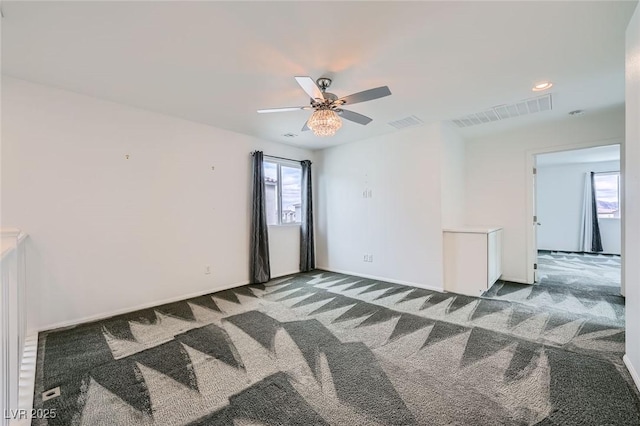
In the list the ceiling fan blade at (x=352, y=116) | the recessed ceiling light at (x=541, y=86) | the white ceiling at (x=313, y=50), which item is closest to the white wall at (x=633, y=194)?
the white ceiling at (x=313, y=50)

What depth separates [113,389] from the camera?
1.84 metres

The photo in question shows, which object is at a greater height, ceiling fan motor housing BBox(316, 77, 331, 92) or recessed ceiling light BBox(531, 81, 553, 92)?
recessed ceiling light BBox(531, 81, 553, 92)

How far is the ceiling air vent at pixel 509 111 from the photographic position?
327cm

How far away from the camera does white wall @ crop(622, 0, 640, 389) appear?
1749mm

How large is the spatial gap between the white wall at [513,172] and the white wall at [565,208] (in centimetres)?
433

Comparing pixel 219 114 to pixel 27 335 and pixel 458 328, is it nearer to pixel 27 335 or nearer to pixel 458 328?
pixel 27 335

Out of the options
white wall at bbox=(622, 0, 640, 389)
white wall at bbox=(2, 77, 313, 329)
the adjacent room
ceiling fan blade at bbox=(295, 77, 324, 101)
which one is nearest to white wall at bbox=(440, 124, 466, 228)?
the adjacent room

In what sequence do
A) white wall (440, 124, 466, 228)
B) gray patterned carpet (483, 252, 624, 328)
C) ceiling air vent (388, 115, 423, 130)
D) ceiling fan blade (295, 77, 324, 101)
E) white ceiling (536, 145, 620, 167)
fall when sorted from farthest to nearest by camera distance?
white ceiling (536, 145, 620, 167), white wall (440, 124, 466, 228), ceiling air vent (388, 115, 423, 130), gray patterned carpet (483, 252, 624, 328), ceiling fan blade (295, 77, 324, 101)

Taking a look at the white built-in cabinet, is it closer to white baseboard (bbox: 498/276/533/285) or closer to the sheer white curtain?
white baseboard (bbox: 498/276/533/285)

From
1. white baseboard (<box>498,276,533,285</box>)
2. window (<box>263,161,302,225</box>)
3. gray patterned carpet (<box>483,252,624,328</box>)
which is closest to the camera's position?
gray patterned carpet (<box>483,252,624,328</box>)

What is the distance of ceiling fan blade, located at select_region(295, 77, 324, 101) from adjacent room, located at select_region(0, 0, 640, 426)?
1.6 inches

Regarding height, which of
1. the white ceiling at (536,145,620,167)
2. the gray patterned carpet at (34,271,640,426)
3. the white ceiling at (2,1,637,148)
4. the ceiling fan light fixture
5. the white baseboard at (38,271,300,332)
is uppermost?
the white ceiling at (2,1,637,148)

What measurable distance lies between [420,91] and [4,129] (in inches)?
163

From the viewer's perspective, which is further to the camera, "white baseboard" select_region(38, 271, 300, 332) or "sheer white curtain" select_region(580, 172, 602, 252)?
"sheer white curtain" select_region(580, 172, 602, 252)
